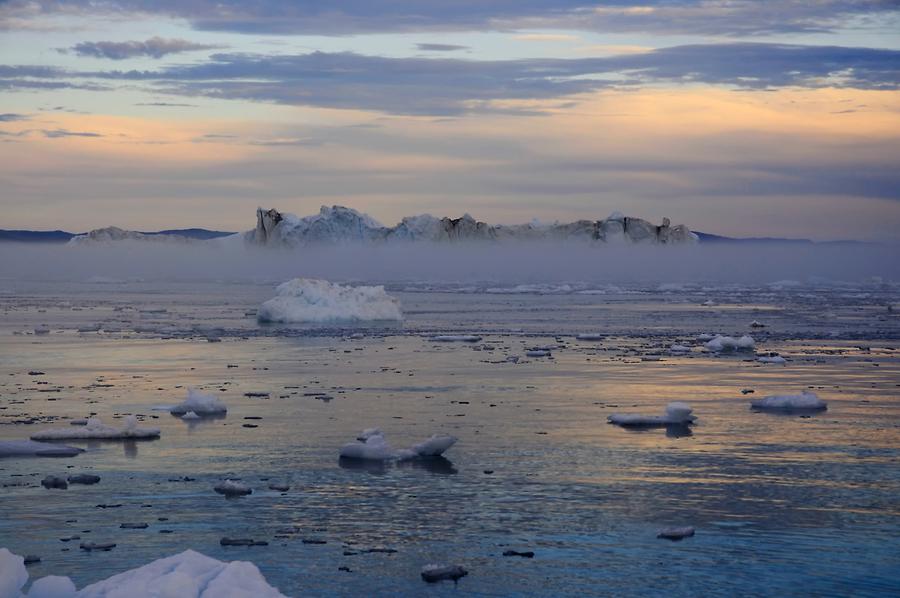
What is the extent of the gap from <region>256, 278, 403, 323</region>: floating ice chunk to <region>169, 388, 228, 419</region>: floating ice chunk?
799 inches

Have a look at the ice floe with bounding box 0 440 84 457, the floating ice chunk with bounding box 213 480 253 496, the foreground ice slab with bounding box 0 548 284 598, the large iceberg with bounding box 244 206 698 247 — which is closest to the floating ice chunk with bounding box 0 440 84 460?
the ice floe with bounding box 0 440 84 457

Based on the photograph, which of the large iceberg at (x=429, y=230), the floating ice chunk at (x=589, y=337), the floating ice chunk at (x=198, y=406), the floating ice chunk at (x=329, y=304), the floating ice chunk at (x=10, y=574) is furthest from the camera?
the large iceberg at (x=429, y=230)

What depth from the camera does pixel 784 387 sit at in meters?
17.8

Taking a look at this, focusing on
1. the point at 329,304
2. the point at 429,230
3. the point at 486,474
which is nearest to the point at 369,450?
the point at 486,474

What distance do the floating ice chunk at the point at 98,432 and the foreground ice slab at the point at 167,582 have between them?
614 cm

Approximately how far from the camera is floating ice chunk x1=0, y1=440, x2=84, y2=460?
11.9m

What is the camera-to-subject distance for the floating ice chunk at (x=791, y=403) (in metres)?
15.4

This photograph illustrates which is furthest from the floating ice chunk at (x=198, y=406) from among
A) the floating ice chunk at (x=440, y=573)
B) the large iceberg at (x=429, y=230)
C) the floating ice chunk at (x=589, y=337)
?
the large iceberg at (x=429, y=230)

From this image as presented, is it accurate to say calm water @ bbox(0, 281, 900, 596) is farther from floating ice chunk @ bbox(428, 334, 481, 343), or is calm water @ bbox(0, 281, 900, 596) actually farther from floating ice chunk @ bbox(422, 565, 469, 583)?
floating ice chunk @ bbox(428, 334, 481, 343)

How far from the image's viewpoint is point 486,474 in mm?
11062

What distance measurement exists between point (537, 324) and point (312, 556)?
2520cm

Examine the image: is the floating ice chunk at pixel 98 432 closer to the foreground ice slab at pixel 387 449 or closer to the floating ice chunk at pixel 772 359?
the foreground ice slab at pixel 387 449

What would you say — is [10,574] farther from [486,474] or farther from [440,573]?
[486,474]

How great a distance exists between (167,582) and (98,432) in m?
6.80
